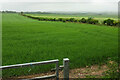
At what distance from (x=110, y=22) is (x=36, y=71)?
24.6 metres

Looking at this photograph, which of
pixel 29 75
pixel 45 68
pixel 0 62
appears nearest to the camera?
pixel 29 75

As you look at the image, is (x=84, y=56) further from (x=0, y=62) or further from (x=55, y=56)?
(x=0, y=62)

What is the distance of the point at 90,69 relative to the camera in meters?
5.13

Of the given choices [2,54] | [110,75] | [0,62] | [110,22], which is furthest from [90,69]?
[110,22]

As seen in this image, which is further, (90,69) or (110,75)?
(90,69)

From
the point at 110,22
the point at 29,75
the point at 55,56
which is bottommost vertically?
the point at 29,75

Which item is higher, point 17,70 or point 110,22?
point 110,22

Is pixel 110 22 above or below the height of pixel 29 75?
above

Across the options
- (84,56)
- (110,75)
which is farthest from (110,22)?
(110,75)

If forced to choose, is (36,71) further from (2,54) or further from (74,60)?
(2,54)

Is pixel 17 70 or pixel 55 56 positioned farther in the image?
pixel 55 56

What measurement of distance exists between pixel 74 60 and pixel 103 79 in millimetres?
1876

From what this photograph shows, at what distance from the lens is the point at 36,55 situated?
256 inches

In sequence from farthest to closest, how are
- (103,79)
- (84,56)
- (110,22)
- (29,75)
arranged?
(110,22) < (84,56) < (29,75) < (103,79)
